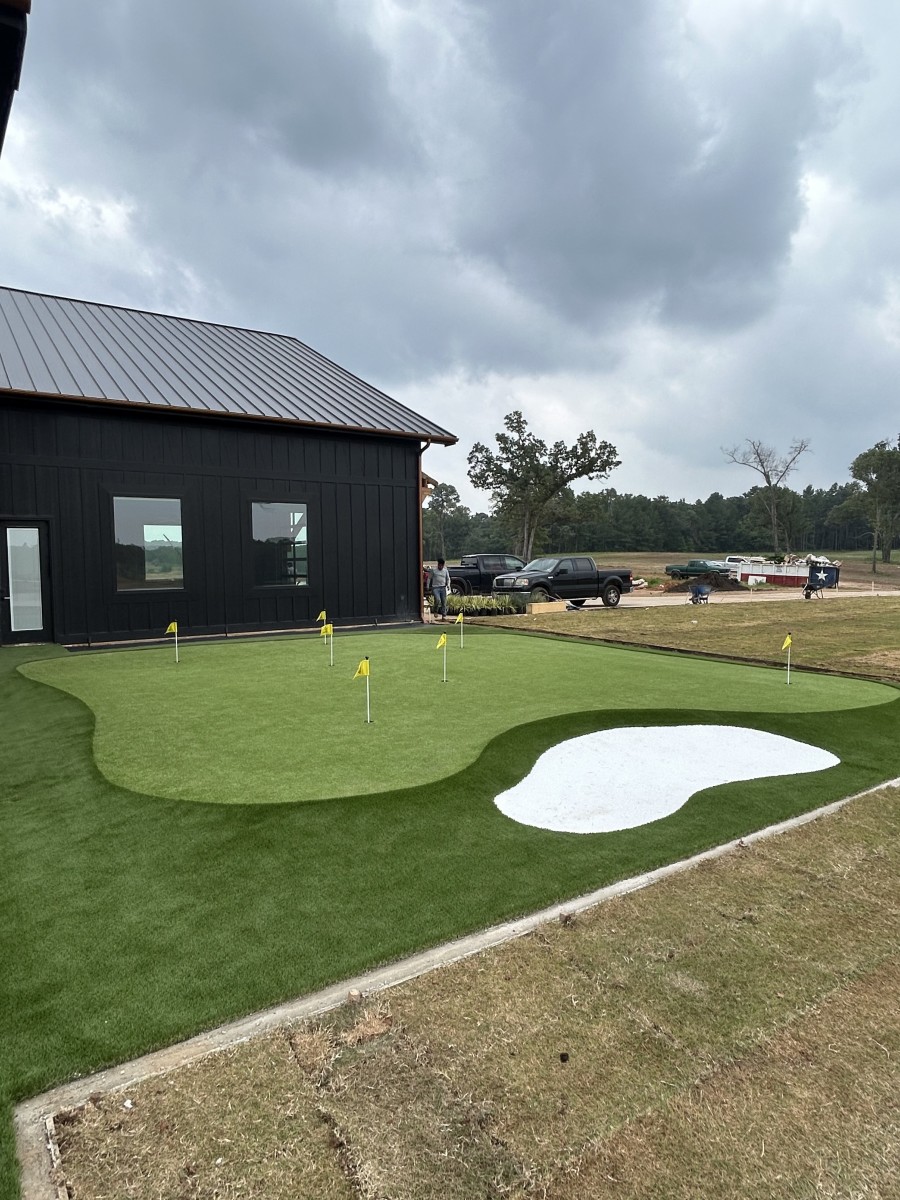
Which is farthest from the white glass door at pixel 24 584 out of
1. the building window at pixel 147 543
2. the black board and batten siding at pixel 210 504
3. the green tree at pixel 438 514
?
the green tree at pixel 438 514

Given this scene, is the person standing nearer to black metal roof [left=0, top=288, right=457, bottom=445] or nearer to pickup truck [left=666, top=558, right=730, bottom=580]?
black metal roof [left=0, top=288, right=457, bottom=445]

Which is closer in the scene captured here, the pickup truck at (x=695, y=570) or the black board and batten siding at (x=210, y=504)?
the black board and batten siding at (x=210, y=504)

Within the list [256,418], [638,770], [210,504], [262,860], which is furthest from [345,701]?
[256,418]

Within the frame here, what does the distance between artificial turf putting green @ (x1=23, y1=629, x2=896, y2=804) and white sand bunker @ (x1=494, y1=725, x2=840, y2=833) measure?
56 centimetres

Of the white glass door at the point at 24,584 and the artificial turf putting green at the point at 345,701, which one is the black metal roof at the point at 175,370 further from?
Answer: the artificial turf putting green at the point at 345,701

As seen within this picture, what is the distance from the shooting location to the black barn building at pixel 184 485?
10.2m

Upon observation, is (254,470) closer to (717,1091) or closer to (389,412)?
(389,412)

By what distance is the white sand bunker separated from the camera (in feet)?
11.8

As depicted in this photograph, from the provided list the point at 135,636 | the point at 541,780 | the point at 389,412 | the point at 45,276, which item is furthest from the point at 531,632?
the point at 45,276

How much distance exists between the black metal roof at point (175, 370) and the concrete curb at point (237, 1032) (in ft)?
34.0

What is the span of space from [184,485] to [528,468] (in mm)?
35662

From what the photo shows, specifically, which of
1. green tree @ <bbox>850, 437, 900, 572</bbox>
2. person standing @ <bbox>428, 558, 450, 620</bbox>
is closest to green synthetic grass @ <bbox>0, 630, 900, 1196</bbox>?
person standing @ <bbox>428, 558, 450, 620</bbox>

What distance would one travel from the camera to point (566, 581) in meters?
18.9

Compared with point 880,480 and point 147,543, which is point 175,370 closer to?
point 147,543
